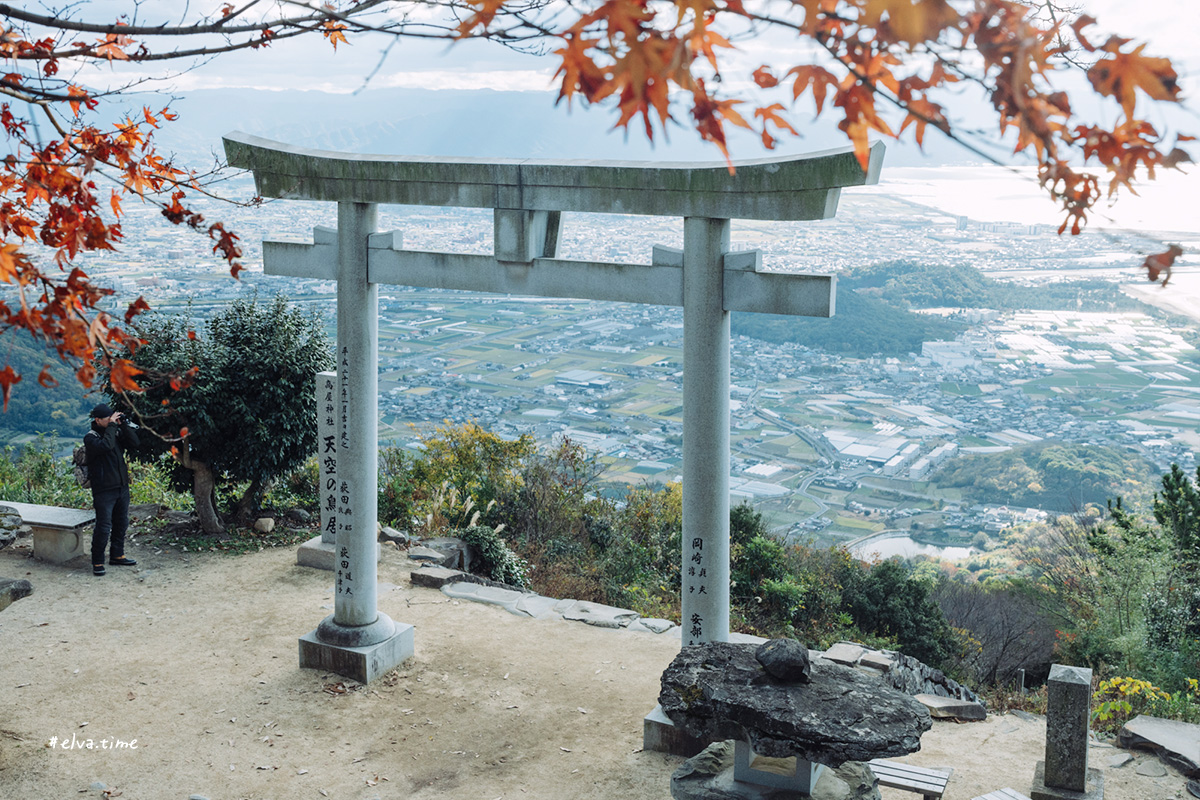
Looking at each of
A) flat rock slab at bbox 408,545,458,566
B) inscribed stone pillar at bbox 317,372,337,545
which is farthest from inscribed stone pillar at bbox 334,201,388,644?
flat rock slab at bbox 408,545,458,566

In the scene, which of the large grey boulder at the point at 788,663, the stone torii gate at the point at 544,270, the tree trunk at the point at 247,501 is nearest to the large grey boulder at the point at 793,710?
the large grey boulder at the point at 788,663

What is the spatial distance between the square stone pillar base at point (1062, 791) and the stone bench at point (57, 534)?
26.2 ft

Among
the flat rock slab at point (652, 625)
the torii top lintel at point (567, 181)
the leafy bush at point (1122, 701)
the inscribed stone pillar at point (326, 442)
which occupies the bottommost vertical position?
the leafy bush at point (1122, 701)

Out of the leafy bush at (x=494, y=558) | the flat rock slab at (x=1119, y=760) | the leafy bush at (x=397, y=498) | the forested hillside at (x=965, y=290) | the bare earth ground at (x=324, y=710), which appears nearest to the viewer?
the bare earth ground at (x=324, y=710)

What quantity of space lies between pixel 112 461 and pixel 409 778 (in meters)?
4.59

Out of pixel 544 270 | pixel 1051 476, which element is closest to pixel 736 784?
pixel 544 270

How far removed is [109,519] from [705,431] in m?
6.04

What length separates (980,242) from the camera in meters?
31.3

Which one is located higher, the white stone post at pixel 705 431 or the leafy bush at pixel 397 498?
the white stone post at pixel 705 431

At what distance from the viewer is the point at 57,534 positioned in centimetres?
862

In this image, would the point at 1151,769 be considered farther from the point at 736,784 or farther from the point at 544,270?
the point at 544,270

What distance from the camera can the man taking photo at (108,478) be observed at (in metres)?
7.93

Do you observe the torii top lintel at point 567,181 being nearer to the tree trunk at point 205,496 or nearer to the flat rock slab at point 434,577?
the flat rock slab at point 434,577

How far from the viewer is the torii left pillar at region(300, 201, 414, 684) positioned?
6.10 m
